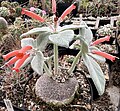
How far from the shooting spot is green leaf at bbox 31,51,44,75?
39.6 inches

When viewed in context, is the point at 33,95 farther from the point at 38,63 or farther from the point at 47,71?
the point at 38,63

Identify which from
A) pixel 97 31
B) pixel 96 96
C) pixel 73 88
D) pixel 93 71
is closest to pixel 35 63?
pixel 93 71

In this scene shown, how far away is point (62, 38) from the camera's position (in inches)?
38.9

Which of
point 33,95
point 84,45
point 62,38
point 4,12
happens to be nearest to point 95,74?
point 84,45

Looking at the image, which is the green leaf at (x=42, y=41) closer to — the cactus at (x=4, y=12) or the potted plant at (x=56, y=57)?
the potted plant at (x=56, y=57)

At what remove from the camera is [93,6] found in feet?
8.81

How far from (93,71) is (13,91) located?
64cm

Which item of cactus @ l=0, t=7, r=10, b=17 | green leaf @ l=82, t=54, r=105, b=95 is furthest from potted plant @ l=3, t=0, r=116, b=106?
cactus @ l=0, t=7, r=10, b=17

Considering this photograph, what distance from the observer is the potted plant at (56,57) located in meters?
1.01

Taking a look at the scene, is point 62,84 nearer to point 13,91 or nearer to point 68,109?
point 68,109

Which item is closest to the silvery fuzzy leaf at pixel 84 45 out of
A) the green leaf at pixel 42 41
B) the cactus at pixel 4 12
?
the green leaf at pixel 42 41

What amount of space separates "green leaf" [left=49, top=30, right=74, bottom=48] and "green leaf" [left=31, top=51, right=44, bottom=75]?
114mm

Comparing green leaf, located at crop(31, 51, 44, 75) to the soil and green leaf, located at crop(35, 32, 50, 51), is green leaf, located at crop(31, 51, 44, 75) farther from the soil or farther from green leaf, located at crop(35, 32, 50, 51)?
A: the soil

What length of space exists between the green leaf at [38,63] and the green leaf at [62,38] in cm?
11
